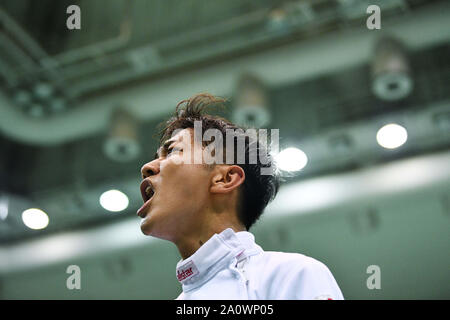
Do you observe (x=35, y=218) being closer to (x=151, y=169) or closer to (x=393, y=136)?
(x=393, y=136)

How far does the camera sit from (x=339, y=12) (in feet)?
9.67

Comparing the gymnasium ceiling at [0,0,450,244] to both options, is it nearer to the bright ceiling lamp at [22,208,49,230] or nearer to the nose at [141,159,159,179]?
the bright ceiling lamp at [22,208,49,230]

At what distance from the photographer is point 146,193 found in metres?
1.53

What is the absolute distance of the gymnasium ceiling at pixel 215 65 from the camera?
9.96 feet

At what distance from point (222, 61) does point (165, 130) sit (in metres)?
1.58

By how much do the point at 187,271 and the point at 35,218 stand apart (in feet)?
10.5

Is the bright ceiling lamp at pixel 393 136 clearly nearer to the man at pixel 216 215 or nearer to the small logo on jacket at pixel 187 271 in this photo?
the man at pixel 216 215

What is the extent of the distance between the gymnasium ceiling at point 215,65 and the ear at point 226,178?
166cm

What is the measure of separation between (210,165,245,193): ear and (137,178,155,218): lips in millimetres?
172

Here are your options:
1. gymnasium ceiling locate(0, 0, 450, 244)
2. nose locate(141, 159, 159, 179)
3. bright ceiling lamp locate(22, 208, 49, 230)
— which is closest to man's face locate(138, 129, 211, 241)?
nose locate(141, 159, 159, 179)

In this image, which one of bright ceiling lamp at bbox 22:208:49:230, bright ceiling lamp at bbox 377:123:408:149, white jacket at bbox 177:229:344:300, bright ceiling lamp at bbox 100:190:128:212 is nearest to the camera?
white jacket at bbox 177:229:344:300

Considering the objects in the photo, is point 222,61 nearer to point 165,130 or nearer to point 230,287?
point 165,130

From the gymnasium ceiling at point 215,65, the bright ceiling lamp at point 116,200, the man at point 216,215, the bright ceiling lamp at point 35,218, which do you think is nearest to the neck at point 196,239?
the man at point 216,215

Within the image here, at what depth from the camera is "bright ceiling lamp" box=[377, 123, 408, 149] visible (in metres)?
3.21
